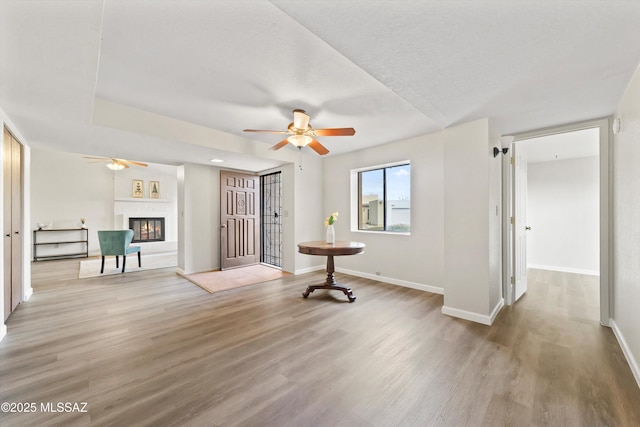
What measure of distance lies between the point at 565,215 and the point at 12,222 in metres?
8.54

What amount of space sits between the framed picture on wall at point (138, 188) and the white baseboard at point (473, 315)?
8333 mm

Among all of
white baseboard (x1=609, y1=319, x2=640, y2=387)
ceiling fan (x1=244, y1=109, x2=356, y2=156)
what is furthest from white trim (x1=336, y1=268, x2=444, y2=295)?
ceiling fan (x1=244, y1=109, x2=356, y2=156)

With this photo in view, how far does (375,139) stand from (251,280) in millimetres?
3118

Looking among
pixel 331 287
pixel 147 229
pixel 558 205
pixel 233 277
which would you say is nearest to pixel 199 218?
pixel 233 277

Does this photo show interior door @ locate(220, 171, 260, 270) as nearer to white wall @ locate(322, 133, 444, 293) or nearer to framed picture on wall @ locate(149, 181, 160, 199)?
white wall @ locate(322, 133, 444, 293)

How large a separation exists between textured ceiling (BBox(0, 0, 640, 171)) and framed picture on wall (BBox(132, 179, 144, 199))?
4.62 m

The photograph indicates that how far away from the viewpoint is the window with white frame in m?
4.09

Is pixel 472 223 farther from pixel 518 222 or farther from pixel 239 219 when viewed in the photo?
pixel 239 219

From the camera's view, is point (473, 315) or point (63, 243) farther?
point (63, 243)

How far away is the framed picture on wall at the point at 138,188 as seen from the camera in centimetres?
735

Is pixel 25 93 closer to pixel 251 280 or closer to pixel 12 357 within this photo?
pixel 12 357

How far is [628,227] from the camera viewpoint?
76.0 inches

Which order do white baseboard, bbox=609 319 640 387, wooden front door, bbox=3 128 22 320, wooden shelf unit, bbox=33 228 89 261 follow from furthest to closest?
wooden shelf unit, bbox=33 228 89 261 < wooden front door, bbox=3 128 22 320 < white baseboard, bbox=609 319 640 387

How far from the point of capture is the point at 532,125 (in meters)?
2.79
